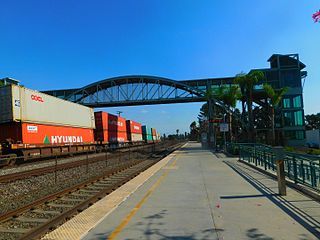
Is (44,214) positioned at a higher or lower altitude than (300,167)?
lower

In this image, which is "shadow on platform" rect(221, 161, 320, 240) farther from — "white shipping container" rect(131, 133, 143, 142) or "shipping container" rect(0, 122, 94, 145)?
"white shipping container" rect(131, 133, 143, 142)

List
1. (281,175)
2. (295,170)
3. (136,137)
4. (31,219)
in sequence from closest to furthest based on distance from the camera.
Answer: (31,219), (281,175), (295,170), (136,137)

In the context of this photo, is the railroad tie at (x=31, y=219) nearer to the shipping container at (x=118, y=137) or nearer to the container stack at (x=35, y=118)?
the container stack at (x=35, y=118)

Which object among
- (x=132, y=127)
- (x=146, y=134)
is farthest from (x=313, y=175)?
(x=146, y=134)

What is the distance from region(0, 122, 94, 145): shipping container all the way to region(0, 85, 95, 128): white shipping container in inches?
15.8

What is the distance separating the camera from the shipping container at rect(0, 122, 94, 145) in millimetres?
22578

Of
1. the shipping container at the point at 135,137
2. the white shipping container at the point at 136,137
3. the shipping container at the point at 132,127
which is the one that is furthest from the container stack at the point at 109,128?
the white shipping container at the point at 136,137

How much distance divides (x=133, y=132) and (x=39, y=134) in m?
38.7

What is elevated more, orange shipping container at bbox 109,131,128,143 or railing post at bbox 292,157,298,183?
orange shipping container at bbox 109,131,128,143

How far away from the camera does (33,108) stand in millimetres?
24594

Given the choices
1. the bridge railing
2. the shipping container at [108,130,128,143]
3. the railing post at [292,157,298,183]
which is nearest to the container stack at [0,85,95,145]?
the shipping container at [108,130,128,143]

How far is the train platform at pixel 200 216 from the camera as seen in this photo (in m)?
6.12

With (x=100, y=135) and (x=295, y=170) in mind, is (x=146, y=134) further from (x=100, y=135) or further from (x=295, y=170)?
(x=295, y=170)

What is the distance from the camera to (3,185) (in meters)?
13.4
